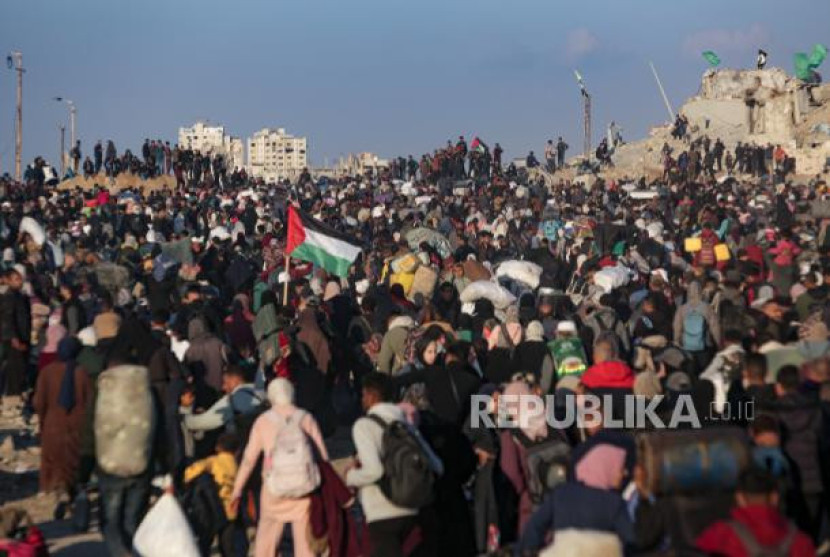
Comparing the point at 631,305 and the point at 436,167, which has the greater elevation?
the point at 436,167

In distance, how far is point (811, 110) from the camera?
185 feet

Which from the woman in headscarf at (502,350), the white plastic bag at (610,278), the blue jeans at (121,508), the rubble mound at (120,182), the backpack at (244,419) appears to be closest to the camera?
the blue jeans at (121,508)

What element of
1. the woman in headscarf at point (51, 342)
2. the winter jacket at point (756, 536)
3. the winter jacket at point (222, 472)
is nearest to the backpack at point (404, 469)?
the winter jacket at point (222, 472)

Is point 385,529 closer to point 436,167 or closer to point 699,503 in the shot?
point 699,503

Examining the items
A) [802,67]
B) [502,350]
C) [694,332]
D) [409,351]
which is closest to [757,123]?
[802,67]

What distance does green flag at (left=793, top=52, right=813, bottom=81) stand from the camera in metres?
63.2

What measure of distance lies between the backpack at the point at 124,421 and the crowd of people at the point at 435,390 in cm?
2

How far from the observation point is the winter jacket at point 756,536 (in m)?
5.48

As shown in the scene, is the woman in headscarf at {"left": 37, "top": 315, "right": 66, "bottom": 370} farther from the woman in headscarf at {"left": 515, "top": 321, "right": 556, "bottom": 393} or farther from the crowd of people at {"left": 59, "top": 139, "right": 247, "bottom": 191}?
the crowd of people at {"left": 59, "top": 139, "right": 247, "bottom": 191}

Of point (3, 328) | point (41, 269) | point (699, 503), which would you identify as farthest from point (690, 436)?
point (41, 269)

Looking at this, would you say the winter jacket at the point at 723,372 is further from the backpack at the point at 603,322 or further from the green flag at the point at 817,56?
the green flag at the point at 817,56

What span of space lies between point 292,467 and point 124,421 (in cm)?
180

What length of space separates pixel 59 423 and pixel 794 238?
12.5 m

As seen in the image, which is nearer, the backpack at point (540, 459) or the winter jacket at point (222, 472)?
the backpack at point (540, 459)
